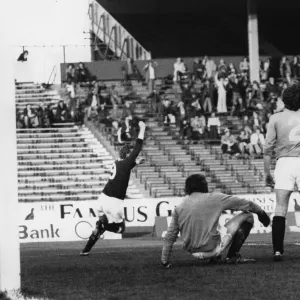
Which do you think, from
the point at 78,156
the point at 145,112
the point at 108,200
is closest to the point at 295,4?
the point at 145,112

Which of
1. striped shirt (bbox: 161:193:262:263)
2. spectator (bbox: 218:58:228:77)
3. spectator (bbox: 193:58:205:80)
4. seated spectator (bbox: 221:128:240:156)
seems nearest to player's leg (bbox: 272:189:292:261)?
striped shirt (bbox: 161:193:262:263)

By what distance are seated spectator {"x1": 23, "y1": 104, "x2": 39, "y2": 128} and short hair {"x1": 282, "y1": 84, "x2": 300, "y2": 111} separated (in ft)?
93.8

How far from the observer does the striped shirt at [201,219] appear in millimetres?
11227

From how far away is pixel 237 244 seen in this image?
11531 millimetres

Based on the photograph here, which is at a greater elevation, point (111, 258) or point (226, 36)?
point (226, 36)

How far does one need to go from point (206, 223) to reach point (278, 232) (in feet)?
2.77

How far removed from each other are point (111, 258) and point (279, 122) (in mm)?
3300

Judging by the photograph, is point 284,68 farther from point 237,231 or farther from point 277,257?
point 237,231

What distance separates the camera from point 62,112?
4028 cm

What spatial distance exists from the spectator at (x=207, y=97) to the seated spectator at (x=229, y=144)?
122 inches

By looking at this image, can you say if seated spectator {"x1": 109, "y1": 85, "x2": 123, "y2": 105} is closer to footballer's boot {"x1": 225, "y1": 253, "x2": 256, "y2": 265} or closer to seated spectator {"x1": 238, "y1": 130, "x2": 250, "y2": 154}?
seated spectator {"x1": 238, "y1": 130, "x2": 250, "y2": 154}

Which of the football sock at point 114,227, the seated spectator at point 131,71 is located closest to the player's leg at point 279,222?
the football sock at point 114,227

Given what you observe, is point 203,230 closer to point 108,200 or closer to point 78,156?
point 108,200

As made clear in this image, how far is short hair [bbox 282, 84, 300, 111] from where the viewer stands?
38.1 ft
